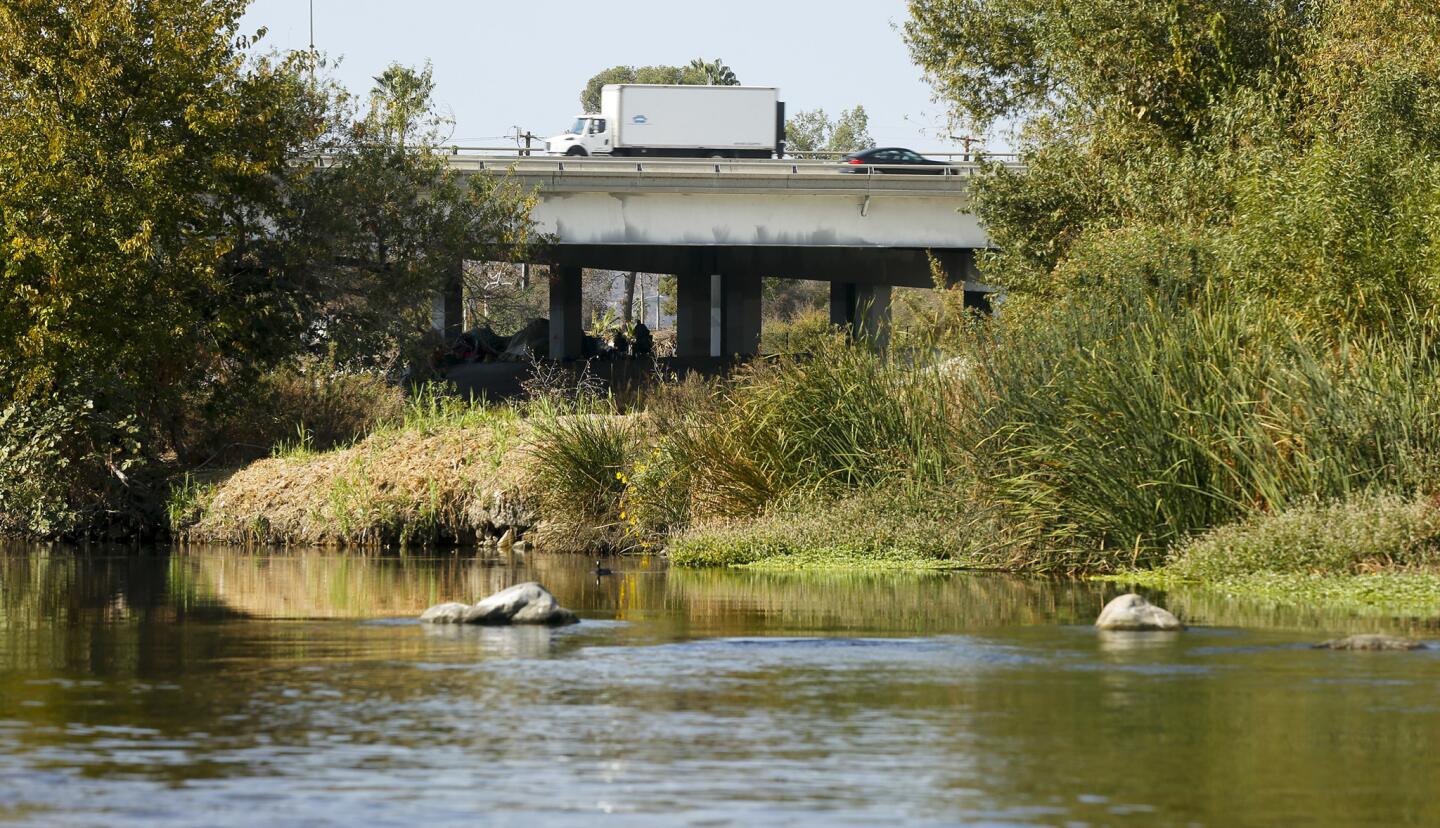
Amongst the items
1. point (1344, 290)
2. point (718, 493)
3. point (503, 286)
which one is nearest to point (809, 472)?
point (718, 493)

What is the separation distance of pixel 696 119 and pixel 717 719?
60.0m

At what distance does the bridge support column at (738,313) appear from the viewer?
244ft

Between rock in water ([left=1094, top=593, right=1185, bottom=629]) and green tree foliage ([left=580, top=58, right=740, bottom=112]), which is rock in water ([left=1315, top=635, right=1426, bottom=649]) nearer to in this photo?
rock in water ([left=1094, top=593, right=1185, bottom=629])

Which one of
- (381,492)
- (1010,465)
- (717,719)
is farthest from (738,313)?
(717,719)

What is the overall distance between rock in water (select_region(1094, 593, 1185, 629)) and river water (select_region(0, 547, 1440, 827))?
9.8 inches

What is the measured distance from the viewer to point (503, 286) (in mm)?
91562

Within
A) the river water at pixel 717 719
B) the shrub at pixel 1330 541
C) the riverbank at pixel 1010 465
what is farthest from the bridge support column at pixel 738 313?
the river water at pixel 717 719

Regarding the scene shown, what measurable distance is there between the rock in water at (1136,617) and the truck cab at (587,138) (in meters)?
59.2

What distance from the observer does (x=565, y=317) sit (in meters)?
74.5

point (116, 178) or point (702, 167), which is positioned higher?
point (702, 167)

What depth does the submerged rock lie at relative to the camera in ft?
51.1

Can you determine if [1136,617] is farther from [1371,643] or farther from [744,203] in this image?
[744,203]

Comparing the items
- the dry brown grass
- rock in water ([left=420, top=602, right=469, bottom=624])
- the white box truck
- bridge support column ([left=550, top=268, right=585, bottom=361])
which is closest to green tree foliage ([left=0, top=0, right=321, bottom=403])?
the dry brown grass

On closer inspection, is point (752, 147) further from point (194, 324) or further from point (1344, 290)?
point (1344, 290)
